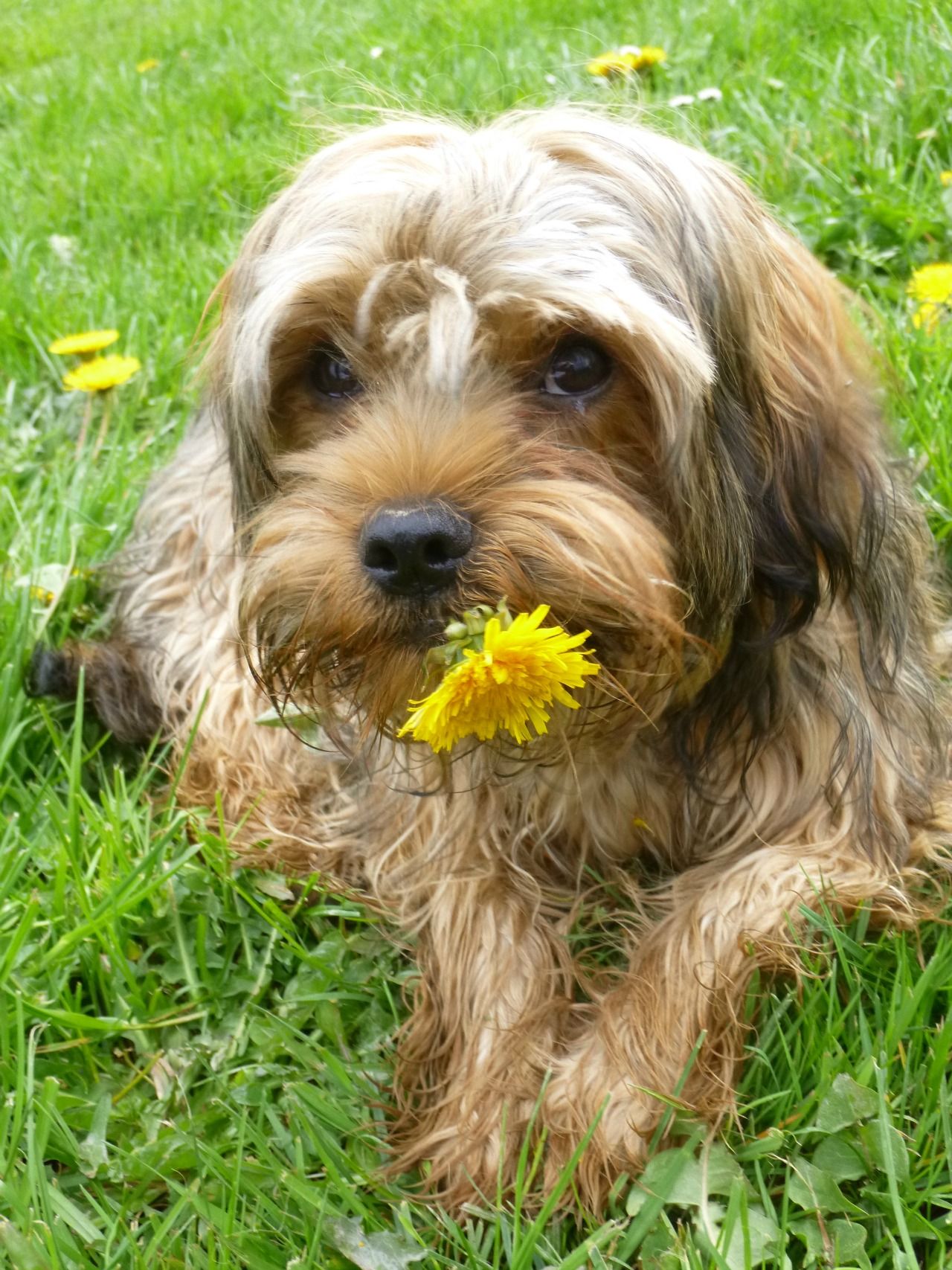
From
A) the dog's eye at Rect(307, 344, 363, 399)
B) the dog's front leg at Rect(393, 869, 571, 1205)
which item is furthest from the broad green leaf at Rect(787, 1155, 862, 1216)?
the dog's eye at Rect(307, 344, 363, 399)

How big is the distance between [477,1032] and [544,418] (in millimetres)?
880

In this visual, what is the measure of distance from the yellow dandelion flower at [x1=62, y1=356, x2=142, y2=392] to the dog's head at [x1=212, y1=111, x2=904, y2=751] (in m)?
1.38

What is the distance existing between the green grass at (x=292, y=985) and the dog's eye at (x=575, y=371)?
82 cm

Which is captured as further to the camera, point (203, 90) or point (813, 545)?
point (203, 90)

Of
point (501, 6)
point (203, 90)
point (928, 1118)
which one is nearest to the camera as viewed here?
point (928, 1118)

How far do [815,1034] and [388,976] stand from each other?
676mm

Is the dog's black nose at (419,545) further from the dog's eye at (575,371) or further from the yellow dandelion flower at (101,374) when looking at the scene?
the yellow dandelion flower at (101,374)

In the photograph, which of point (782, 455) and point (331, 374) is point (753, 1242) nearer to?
point (782, 455)

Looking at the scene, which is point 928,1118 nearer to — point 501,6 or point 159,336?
point 159,336

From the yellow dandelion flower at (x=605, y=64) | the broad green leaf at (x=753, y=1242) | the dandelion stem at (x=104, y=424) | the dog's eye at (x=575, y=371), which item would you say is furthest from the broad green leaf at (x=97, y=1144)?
the yellow dandelion flower at (x=605, y=64)

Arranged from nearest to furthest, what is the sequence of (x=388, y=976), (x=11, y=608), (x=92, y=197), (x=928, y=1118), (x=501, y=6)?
(x=928, y=1118)
(x=388, y=976)
(x=11, y=608)
(x=92, y=197)
(x=501, y=6)

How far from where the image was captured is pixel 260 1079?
6.45ft

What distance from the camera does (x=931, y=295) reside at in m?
3.09

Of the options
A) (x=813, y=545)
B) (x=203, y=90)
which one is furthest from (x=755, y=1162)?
(x=203, y=90)
